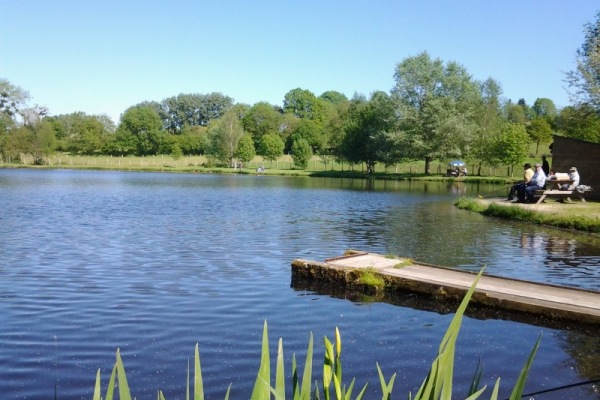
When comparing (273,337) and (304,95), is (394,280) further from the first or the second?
(304,95)

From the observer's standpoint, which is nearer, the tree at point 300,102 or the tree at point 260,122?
the tree at point 260,122

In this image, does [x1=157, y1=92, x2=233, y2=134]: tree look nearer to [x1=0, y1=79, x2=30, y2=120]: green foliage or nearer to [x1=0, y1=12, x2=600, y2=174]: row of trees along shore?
[x1=0, y1=12, x2=600, y2=174]: row of trees along shore

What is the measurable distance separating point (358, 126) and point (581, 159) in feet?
149

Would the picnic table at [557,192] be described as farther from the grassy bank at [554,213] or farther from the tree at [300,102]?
the tree at [300,102]

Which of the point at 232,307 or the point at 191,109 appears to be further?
the point at 191,109

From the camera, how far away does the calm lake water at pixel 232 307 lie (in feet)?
24.0

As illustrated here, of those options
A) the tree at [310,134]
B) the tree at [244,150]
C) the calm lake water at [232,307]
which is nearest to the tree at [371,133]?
the tree at [244,150]

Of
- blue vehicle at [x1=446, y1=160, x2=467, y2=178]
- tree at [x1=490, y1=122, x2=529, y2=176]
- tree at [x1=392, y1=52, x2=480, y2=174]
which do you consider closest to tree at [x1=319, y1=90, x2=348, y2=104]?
blue vehicle at [x1=446, y1=160, x2=467, y2=178]

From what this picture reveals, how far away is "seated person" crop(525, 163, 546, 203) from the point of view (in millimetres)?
25344

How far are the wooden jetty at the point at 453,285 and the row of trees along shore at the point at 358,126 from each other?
85.0ft

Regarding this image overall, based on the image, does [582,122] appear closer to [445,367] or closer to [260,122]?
[445,367]

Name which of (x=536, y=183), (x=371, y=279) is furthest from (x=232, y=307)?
(x=536, y=183)

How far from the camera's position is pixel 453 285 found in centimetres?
1054

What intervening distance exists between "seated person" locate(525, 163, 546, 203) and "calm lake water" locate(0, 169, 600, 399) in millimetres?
3576
